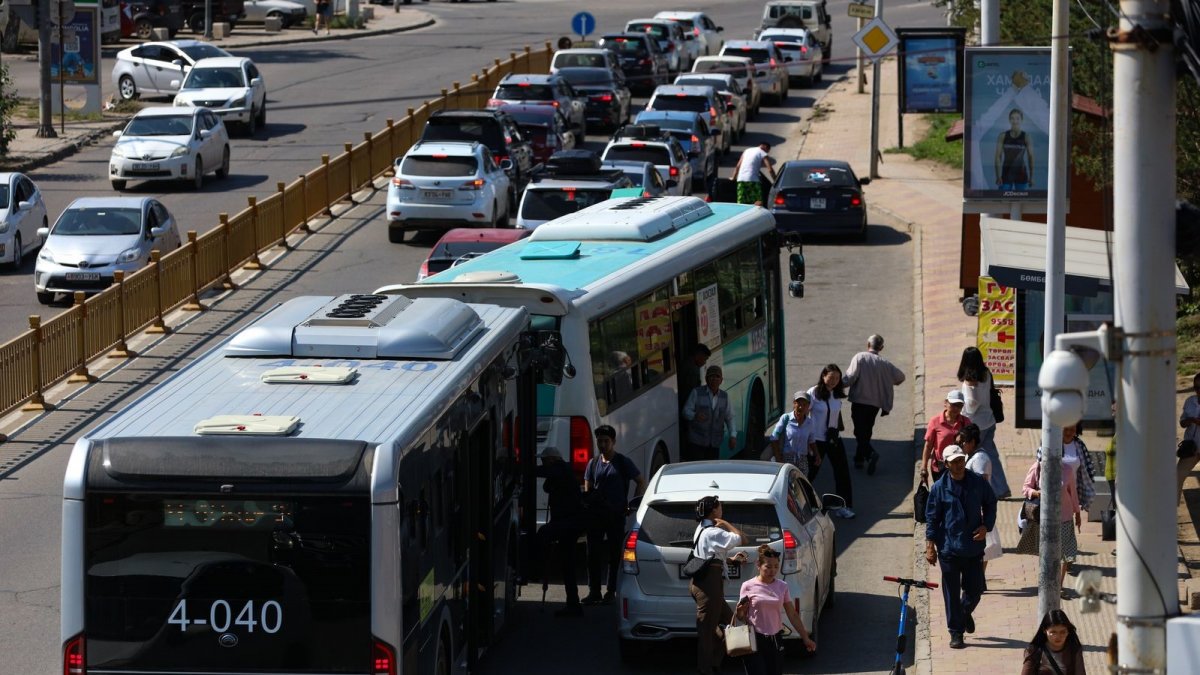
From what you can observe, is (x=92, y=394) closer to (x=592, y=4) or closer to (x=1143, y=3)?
(x=1143, y=3)

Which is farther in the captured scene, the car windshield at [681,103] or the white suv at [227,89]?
the white suv at [227,89]

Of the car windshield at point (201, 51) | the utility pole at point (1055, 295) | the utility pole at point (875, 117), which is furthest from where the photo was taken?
the car windshield at point (201, 51)

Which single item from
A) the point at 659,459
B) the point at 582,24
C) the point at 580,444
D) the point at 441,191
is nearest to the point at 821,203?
the point at 441,191

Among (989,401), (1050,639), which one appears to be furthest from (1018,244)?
(1050,639)

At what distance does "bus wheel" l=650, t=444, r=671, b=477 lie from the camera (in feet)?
58.6

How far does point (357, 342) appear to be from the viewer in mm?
12602

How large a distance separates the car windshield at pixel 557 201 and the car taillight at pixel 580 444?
1268 centimetres

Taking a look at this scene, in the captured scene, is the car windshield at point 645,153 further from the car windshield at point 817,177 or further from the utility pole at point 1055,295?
the utility pole at point 1055,295

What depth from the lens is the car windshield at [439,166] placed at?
32344 millimetres

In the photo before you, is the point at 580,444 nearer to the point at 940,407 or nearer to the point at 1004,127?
the point at 940,407

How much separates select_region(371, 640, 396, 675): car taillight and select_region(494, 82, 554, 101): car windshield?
112ft

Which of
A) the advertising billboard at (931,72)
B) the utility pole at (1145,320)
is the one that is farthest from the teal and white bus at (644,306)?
the advertising billboard at (931,72)

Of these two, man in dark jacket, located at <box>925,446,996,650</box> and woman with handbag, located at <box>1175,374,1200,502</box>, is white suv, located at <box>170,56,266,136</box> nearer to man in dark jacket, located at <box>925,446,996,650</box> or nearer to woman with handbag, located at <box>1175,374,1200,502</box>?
woman with handbag, located at <box>1175,374,1200,502</box>

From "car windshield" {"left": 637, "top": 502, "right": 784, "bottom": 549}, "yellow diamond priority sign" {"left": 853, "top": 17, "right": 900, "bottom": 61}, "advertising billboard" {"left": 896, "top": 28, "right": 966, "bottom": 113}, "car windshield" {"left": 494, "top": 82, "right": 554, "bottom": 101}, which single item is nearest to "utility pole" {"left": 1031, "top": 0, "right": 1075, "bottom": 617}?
"car windshield" {"left": 637, "top": 502, "right": 784, "bottom": 549}
